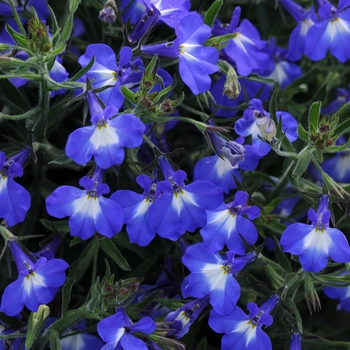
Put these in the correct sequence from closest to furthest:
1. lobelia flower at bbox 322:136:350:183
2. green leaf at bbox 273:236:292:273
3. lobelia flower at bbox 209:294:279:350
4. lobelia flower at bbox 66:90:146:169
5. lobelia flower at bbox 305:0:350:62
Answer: lobelia flower at bbox 66:90:146:169 → lobelia flower at bbox 209:294:279:350 → green leaf at bbox 273:236:292:273 → lobelia flower at bbox 305:0:350:62 → lobelia flower at bbox 322:136:350:183

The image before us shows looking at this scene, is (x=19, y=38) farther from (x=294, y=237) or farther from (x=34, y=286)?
(x=294, y=237)

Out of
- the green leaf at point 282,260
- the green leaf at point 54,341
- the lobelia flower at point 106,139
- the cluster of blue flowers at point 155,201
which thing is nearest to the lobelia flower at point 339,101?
the cluster of blue flowers at point 155,201

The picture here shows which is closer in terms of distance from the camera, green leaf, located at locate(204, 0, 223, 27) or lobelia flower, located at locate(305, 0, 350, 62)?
green leaf, located at locate(204, 0, 223, 27)

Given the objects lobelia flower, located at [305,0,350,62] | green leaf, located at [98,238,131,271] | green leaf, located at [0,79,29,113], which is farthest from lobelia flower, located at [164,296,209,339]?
lobelia flower, located at [305,0,350,62]

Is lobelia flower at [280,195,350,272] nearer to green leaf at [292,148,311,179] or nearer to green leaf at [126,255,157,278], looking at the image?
green leaf at [292,148,311,179]

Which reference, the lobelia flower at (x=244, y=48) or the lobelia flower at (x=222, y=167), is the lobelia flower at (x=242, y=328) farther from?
the lobelia flower at (x=244, y=48)

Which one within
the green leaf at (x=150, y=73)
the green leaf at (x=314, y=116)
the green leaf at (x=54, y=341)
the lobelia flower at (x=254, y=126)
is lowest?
the green leaf at (x=54, y=341)

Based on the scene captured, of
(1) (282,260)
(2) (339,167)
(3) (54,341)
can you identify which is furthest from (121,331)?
(2) (339,167)
